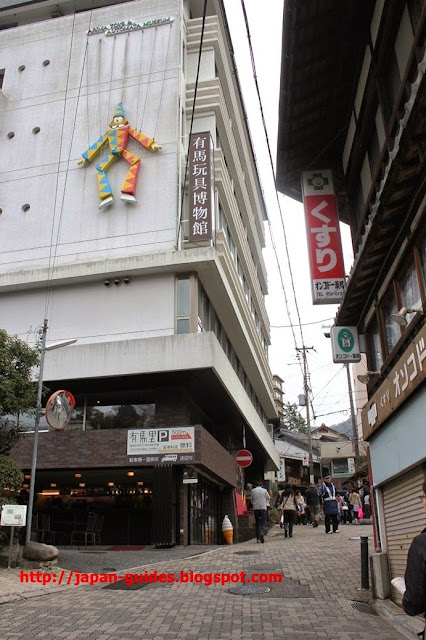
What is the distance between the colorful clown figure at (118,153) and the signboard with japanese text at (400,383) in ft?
52.0

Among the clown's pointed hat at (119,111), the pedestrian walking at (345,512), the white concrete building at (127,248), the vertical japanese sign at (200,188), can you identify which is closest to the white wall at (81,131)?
the white concrete building at (127,248)

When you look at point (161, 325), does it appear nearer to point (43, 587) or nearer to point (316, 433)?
point (43, 587)

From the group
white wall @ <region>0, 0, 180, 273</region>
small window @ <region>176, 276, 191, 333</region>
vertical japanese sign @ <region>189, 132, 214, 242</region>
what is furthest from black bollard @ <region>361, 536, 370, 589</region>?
white wall @ <region>0, 0, 180, 273</region>

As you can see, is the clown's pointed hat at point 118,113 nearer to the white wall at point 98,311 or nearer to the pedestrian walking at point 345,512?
the white wall at point 98,311

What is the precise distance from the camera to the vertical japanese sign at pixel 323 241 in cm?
1172

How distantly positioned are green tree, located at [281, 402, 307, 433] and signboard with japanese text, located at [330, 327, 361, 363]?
77130 millimetres

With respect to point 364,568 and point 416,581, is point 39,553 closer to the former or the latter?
point 364,568

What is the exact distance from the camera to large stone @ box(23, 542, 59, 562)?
1162cm

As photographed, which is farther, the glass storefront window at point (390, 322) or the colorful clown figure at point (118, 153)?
the colorful clown figure at point (118, 153)

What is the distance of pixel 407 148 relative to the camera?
650cm

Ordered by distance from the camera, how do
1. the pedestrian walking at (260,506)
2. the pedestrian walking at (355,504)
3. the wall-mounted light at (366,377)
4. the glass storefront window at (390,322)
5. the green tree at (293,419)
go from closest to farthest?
the glass storefront window at (390,322), the wall-mounted light at (366,377), the pedestrian walking at (260,506), the pedestrian walking at (355,504), the green tree at (293,419)

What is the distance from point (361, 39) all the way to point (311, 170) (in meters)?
3.20

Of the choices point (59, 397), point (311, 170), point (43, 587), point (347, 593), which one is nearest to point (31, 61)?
point (59, 397)

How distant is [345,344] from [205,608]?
6010 mm
